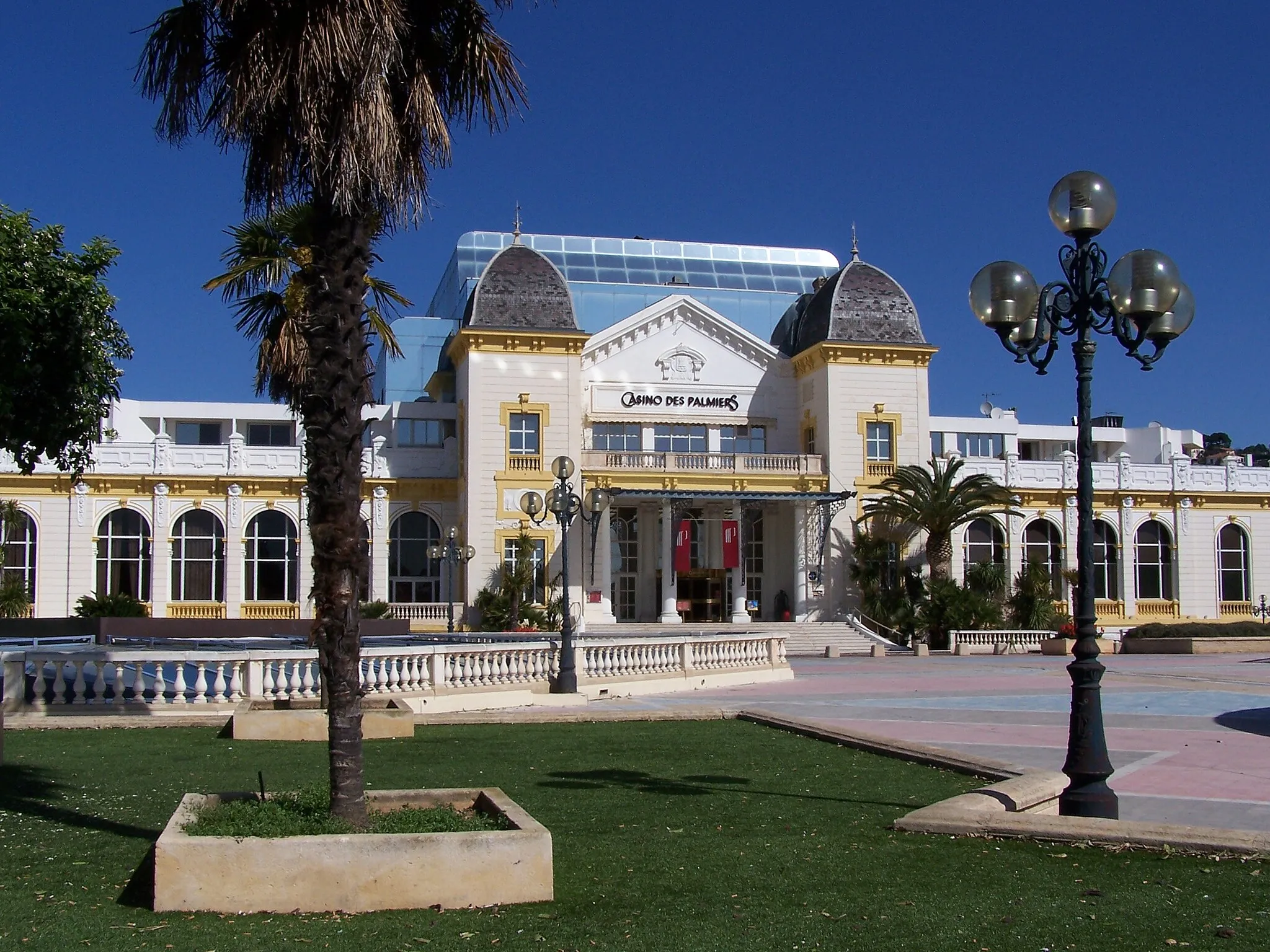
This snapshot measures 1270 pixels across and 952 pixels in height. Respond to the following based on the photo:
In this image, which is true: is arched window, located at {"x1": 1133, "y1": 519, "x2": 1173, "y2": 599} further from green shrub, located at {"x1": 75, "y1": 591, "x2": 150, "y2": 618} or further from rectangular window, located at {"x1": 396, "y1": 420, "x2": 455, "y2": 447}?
green shrub, located at {"x1": 75, "y1": 591, "x2": 150, "y2": 618}

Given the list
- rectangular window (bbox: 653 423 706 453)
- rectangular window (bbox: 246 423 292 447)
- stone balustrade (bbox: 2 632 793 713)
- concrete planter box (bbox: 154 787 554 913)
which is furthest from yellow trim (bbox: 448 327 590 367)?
concrete planter box (bbox: 154 787 554 913)

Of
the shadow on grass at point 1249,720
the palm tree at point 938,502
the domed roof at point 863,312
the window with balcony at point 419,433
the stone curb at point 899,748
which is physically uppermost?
the domed roof at point 863,312

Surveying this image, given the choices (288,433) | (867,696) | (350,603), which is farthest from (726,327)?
(350,603)

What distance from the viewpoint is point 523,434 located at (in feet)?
152

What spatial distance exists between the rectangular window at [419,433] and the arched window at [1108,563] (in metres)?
27.4

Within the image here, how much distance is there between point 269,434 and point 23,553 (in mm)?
14389

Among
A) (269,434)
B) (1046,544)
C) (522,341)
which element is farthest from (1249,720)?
(269,434)

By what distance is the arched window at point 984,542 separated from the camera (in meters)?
51.1

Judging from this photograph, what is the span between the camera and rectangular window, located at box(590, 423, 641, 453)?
1912 inches

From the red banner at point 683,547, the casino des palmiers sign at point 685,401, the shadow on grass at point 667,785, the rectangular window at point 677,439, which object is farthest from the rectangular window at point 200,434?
the shadow on grass at point 667,785

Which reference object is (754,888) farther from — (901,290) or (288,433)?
(288,433)

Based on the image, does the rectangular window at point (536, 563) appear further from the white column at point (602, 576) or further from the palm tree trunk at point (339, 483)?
the palm tree trunk at point (339, 483)

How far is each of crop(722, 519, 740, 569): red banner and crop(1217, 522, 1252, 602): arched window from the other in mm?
22882

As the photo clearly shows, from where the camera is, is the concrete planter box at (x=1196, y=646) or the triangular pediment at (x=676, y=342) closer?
the concrete planter box at (x=1196, y=646)
